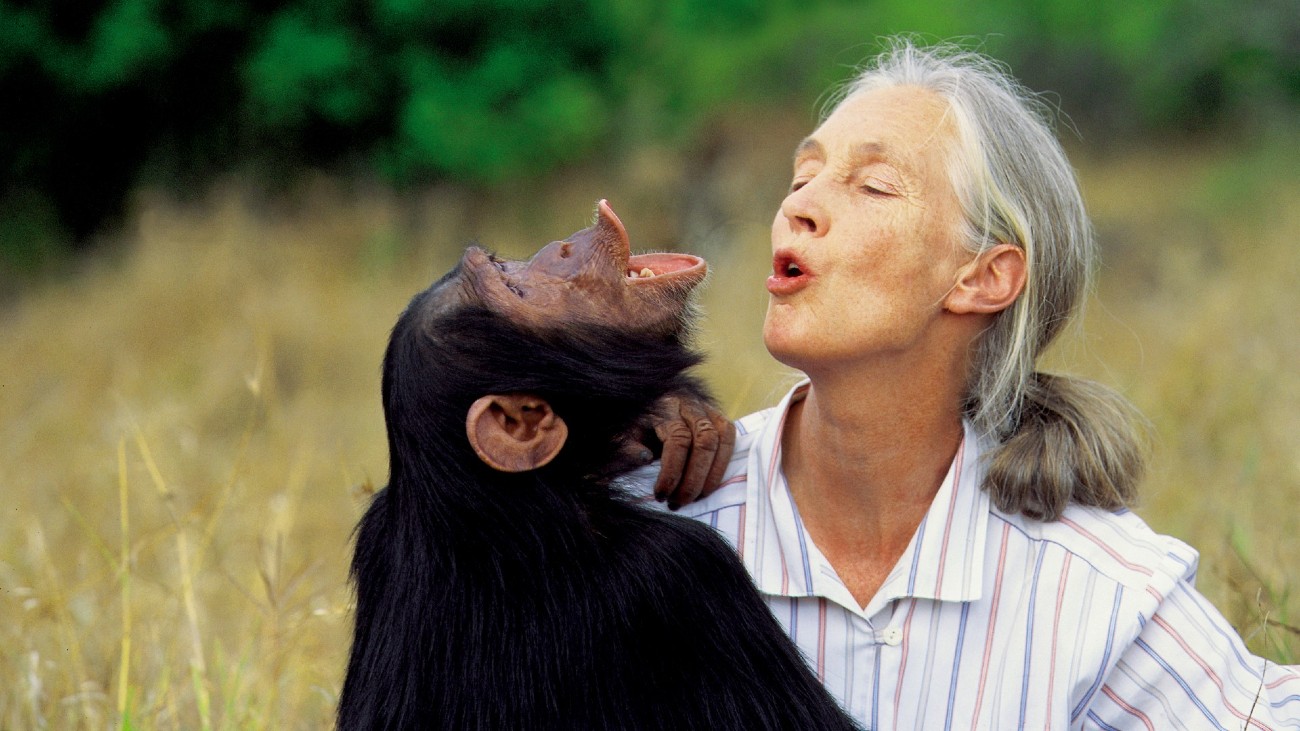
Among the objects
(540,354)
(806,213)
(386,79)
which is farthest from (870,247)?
(386,79)

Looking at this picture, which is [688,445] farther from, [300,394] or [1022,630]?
[300,394]

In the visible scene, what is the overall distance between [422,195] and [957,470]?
410 inches

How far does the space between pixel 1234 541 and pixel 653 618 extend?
7.46 feet

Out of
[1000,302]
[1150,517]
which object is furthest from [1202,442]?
[1000,302]

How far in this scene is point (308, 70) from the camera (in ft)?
38.6

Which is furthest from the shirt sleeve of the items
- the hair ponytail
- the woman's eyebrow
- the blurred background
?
the blurred background

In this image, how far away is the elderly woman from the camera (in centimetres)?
265

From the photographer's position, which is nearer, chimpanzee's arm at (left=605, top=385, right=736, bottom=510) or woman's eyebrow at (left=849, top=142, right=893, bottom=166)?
woman's eyebrow at (left=849, top=142, right=893, bottom=166)

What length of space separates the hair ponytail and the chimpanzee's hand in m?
→ 0.61

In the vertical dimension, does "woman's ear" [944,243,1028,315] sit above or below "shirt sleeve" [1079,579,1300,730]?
above

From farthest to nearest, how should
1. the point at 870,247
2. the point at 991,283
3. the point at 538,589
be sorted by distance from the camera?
the point at 991,283 < the point at 870,247 < the point at 538,589

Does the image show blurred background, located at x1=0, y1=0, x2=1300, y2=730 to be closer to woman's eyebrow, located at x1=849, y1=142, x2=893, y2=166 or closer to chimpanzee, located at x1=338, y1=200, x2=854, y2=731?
chimpanzee, located at x1=338, y1=200, x2=854, y2=731

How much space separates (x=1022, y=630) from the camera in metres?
2.69

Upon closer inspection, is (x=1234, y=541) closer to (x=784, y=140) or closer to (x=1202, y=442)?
(x=1202, y=442)
